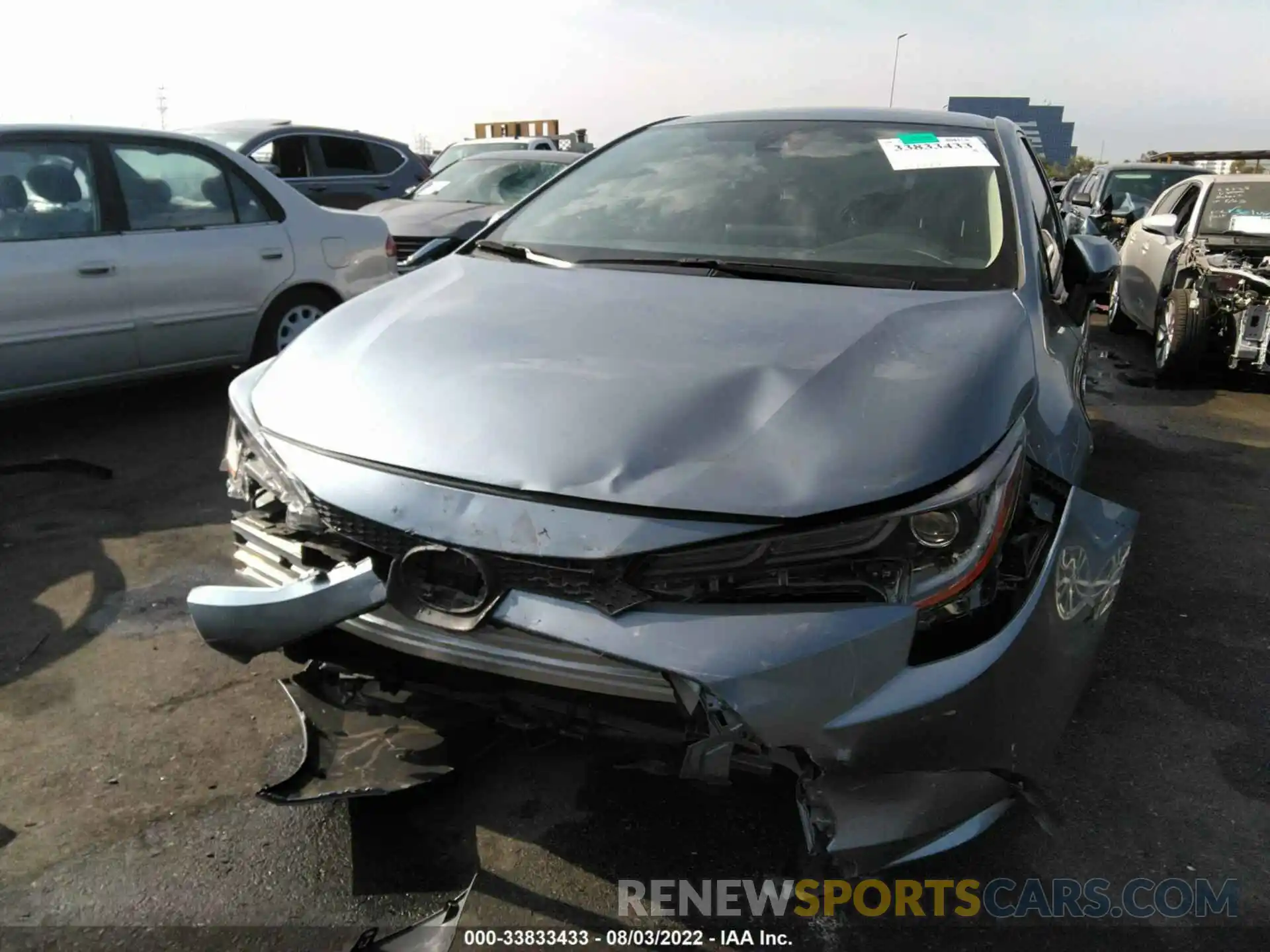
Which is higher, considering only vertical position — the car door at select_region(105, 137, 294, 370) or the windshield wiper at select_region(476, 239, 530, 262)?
the windshield wiper at select_region(476, 239, 530, 262)

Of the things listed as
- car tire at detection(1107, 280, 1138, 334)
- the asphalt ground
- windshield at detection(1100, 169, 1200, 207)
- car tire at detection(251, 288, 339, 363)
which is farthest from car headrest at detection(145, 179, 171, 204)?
windshield at detection(1100, 169, 1200, 207)

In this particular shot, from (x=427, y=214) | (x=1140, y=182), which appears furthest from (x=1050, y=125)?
(x=427, y=214)

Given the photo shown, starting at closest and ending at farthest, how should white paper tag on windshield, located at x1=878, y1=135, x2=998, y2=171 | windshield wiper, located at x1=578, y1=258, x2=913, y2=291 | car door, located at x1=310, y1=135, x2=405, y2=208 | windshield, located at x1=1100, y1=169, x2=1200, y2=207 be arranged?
windshield wiper, located at x1=578, y1=258, x2=913, y2=291 < white paper tag on windshield, located at x1=878, y1=135, x2=998, y2=171 < car door, located at x1=310, y1=135, x2=405, y2=208 < windshield, located at x1=1100, y1=169, x2=1200, y2=207

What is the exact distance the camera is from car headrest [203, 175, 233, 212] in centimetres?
546

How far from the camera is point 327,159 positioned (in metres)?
9.77

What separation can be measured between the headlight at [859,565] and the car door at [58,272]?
13.4 feet

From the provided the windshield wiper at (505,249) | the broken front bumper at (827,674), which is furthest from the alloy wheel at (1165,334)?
the broken front bumper at (827,674)

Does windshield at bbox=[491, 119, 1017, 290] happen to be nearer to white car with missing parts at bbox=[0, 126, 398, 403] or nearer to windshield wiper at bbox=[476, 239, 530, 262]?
windshield wiper at bbox=[476, 239, 530, 262]

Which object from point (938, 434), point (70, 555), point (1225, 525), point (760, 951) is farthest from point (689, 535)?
point (1225, 525)

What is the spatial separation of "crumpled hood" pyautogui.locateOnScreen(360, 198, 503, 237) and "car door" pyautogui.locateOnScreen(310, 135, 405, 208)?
821 millimetres

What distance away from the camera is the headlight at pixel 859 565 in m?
1.77

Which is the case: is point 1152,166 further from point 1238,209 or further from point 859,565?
point 859,565

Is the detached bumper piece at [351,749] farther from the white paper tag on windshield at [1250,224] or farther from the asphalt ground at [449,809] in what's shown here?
the white paper tag on windshield at [1250,224]

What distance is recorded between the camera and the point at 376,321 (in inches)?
99.8
